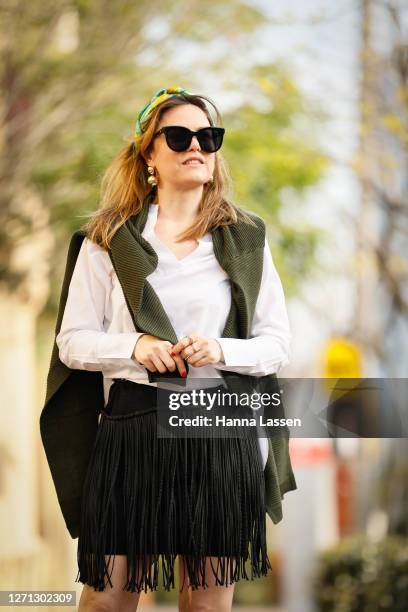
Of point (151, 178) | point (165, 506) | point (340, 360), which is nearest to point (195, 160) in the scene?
point (151, 178)

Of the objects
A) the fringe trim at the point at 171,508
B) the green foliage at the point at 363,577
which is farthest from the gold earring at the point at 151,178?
the green foliage at the point at 363,577

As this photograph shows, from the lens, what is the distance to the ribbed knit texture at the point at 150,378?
9.72 ft

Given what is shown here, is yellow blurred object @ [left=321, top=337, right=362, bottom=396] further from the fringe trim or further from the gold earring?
the fringe trim

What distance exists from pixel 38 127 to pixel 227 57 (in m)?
1.84

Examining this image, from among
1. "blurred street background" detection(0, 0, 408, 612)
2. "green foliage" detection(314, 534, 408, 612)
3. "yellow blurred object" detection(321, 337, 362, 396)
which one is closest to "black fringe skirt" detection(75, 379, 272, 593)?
"blurred street background" detection(0, 0, 408, 612)

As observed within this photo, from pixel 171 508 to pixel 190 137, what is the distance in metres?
0.92

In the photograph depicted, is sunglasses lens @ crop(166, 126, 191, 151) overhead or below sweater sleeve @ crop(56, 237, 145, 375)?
overhead

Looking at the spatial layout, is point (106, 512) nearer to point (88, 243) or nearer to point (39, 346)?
point (88, 243)

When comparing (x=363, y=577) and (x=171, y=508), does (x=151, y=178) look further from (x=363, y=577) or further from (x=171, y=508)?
(x=363, y=577)

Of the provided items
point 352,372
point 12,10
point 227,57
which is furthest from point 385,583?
point 12,10

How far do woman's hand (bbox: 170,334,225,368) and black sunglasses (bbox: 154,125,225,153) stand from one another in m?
0.51

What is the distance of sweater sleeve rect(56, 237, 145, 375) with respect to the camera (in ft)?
9.70

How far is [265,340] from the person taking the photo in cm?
301

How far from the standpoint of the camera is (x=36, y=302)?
11.2 meters
